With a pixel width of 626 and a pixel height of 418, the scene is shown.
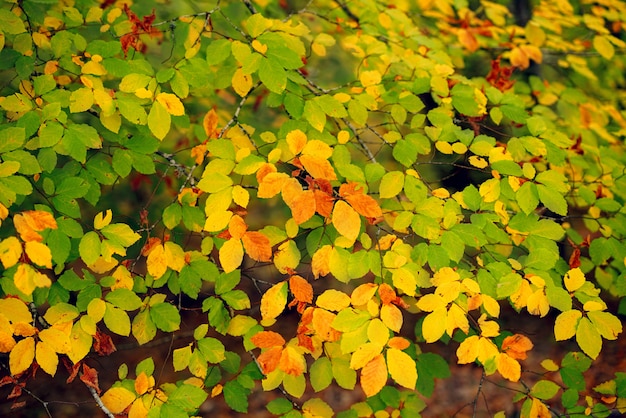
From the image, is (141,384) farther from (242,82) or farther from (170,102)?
(242,82)

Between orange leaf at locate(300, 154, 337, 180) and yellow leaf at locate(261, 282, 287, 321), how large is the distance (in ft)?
1.10

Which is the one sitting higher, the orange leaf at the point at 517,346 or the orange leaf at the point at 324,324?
the orange leaf at the point at 324,324

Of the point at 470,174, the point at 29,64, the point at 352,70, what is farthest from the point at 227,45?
the point at 470,174

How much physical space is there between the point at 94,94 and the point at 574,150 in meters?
2.03

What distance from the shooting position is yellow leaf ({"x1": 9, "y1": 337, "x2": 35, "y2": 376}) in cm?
138

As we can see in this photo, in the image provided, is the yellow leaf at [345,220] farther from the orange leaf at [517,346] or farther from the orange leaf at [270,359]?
the orange leaf at [517,346]

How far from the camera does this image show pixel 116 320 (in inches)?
60.5

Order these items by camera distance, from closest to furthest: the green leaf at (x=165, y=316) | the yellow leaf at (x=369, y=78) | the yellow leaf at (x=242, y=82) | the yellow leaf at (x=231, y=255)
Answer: the yellow leaf at (x=231, y=255)
the green leaf at (x=165, y=316)
the yellow leaf at (x=242, y=82)
the yellow leaf at (x=369, y=78)

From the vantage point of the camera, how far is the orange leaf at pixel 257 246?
56.7 inches

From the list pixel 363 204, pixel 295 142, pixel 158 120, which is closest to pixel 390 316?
pixel 363 204

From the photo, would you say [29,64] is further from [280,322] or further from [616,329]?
[280,322]

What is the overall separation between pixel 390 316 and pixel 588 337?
22.4 inches

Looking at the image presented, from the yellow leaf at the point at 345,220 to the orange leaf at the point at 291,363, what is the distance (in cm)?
42

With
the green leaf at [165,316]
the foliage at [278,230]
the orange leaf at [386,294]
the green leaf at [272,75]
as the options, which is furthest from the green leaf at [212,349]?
the green leaf at [272,75]
